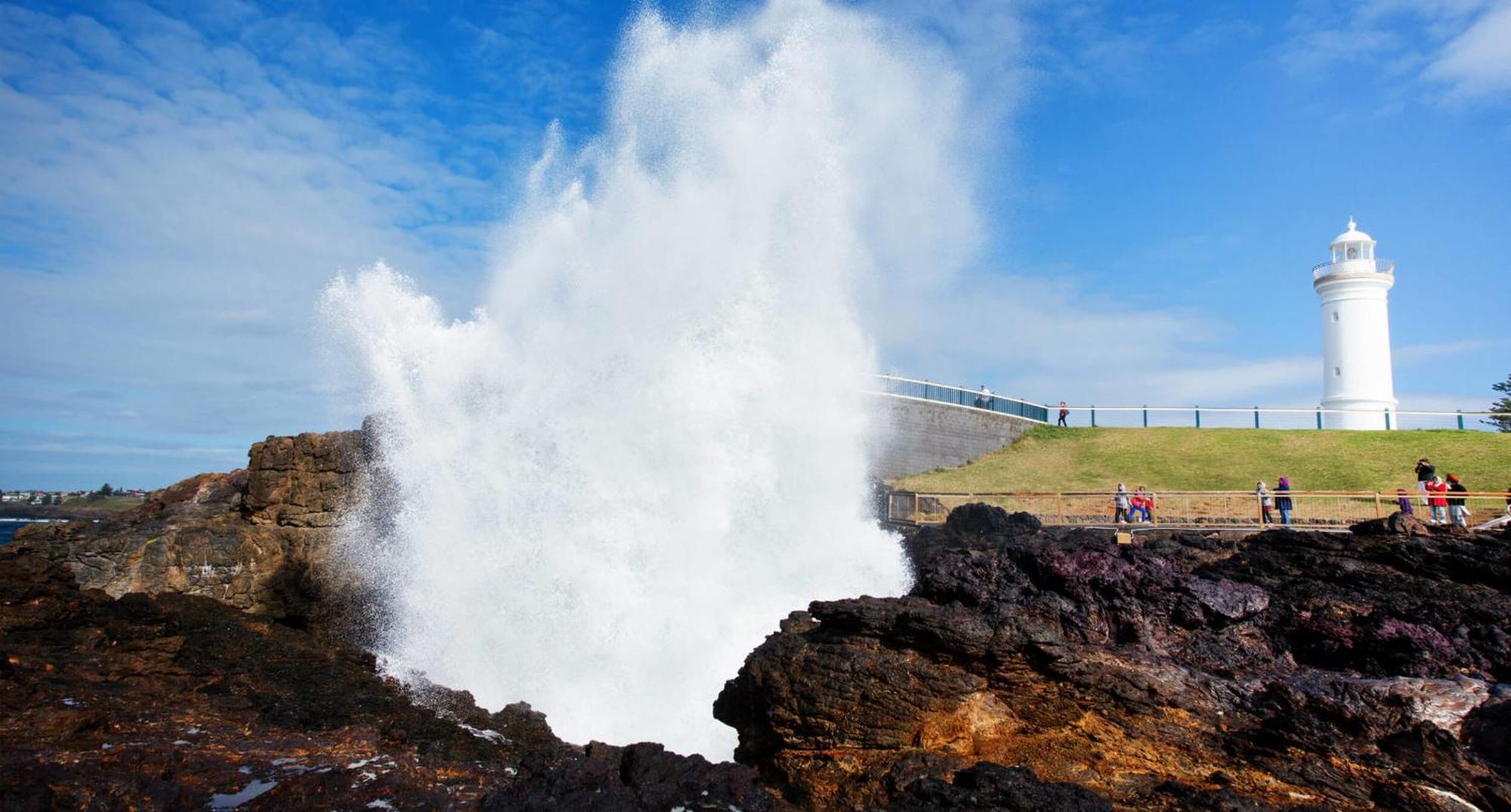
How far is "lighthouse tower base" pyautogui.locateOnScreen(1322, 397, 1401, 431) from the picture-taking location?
3391cm

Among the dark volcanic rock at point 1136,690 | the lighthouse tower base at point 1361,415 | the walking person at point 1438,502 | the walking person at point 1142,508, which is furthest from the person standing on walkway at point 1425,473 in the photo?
the lighthouse tower base at point 1361,415

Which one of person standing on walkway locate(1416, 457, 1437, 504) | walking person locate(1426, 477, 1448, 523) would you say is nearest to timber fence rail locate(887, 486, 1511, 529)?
walking person locate(1426, 477, 1448, 523)

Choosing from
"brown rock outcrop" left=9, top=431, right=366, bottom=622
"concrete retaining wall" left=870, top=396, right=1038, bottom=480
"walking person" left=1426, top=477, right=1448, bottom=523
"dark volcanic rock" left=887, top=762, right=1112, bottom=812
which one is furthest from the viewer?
"concrete retaining wall" left=870, top=396, right=1038, bottom=480

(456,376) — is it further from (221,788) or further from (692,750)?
(221,788)

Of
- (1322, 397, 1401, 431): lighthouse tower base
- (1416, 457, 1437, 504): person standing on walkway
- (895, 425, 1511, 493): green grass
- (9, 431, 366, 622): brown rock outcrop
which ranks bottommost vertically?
(9, 431, 366, 622): brown rock outcrop

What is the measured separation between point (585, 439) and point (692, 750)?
6205 millimetres

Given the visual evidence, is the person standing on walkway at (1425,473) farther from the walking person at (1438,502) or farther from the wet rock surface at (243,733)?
the wet rock surface at (243,733)

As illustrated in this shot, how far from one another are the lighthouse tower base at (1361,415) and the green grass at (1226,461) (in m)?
3.74

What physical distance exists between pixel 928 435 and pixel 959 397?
7.65 feet

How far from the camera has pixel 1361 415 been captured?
35.3 metres

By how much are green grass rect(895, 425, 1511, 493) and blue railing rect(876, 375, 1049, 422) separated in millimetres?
1383

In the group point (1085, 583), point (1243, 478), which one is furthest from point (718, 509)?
point (1243, 478)

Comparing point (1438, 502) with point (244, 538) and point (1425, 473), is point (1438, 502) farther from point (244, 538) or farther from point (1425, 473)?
point (244, 538)

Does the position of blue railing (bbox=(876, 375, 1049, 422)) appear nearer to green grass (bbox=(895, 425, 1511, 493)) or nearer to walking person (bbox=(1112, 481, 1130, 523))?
green grass (bbox=(895, 425, 1511, 493))
